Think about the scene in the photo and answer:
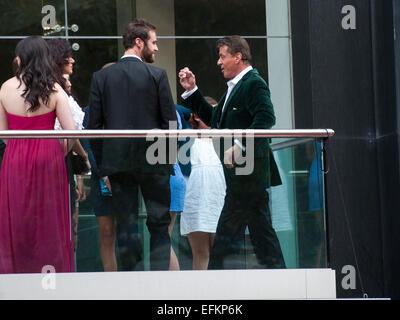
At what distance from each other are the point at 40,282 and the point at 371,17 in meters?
5.42

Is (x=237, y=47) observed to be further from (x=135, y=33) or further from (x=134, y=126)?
(x=134, y=126)

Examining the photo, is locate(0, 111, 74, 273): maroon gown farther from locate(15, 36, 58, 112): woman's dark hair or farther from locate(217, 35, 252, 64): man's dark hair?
locate(217, 35, 252, 64): man's dark hair

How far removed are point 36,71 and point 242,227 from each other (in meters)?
2.02

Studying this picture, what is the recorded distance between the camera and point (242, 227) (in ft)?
23.5

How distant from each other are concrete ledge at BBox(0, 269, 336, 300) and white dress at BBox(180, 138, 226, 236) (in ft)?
1.34

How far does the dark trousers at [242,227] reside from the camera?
7109 mm

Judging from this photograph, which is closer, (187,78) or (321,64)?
(187,78)

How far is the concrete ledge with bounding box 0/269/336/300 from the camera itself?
23.0 ft

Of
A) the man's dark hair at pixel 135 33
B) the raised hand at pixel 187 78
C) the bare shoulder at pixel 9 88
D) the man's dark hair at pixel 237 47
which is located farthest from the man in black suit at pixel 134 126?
the man's dark hair at pixel 237 47

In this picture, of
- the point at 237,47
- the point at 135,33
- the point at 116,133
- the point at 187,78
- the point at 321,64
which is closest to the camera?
the point at 116,133

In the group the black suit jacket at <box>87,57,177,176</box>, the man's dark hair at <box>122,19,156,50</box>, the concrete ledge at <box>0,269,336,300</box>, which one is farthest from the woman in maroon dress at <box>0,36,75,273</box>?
the man's dark hair at <box>122,19,156,50</box>

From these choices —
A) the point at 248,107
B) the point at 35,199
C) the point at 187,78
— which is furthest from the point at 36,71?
the point at 248,107
